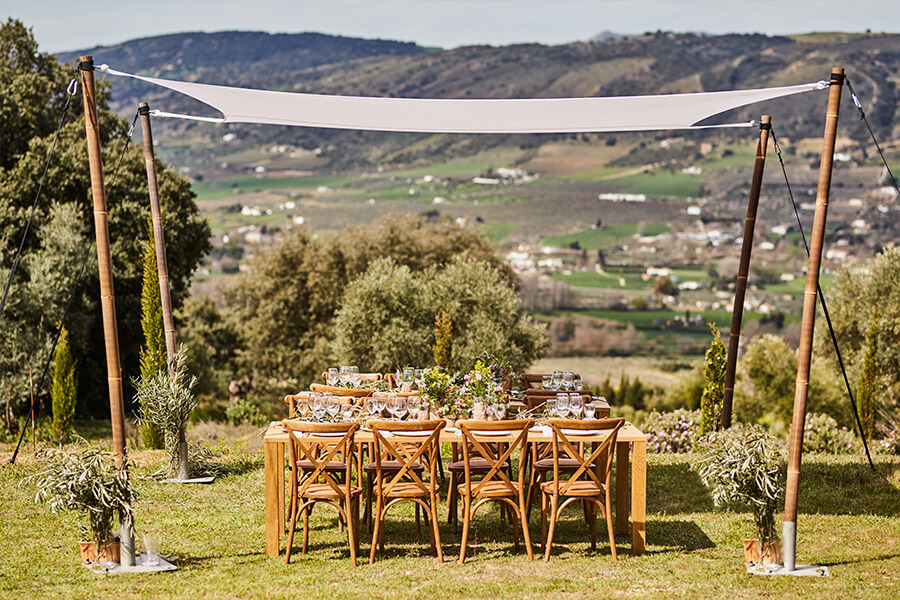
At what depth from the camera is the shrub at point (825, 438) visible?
10.8 meters

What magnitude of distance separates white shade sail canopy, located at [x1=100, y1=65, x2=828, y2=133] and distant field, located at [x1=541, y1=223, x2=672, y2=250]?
50.5 m

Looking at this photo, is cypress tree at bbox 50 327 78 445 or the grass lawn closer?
the grass lawn

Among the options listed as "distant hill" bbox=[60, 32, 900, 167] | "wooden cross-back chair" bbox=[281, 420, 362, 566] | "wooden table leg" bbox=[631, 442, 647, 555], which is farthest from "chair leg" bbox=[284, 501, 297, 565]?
"distant hill" bbox=[60, 32, 900, 167]

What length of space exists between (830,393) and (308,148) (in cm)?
5616

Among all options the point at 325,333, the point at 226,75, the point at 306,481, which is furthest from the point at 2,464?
the point at 226,75

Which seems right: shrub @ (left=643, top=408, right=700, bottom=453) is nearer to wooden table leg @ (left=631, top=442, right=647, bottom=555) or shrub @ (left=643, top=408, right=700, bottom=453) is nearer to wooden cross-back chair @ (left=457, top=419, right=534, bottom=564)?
wooden table leg @ (left=631, top=442, right=647, bottom=555)

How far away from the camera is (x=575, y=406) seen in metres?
5.75

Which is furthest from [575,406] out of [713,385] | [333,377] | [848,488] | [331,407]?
[713,385]

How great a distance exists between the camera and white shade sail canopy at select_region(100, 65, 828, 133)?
22.0ft

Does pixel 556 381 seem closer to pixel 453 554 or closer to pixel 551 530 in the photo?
pixel 551 530

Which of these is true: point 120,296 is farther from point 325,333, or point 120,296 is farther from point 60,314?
point 325,333

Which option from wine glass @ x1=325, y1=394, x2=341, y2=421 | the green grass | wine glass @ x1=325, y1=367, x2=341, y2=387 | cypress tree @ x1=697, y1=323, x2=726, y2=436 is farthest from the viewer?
the green grass

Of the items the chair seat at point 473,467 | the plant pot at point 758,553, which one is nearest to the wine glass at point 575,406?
the chair seat at point 473,467

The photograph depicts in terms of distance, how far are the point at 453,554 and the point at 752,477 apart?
1.93 meters
